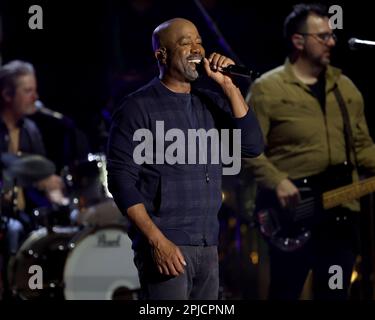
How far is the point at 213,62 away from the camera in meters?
3.93

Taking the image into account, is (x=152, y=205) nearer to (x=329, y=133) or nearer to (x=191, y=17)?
(x=329, y=133)

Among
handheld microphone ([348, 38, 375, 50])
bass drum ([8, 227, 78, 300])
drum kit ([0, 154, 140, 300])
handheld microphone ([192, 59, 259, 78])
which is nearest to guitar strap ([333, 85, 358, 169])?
handheld microphone ([348, 38, 375, 50])

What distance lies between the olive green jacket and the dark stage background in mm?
760

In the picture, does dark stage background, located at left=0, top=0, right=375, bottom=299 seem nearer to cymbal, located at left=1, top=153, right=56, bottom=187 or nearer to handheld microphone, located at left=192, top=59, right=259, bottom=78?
cymbal, located at left=1, top=153, right=56, bottom=187

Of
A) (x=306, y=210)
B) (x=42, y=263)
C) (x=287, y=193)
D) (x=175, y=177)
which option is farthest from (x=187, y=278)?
(x=42, y=263)

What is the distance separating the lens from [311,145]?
5.38 meters

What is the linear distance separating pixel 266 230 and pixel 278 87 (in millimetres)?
887

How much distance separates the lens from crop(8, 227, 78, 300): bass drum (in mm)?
6379

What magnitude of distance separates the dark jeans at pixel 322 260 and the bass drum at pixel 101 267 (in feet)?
4.69

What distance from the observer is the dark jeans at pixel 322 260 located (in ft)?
17.2

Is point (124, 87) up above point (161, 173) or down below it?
above
